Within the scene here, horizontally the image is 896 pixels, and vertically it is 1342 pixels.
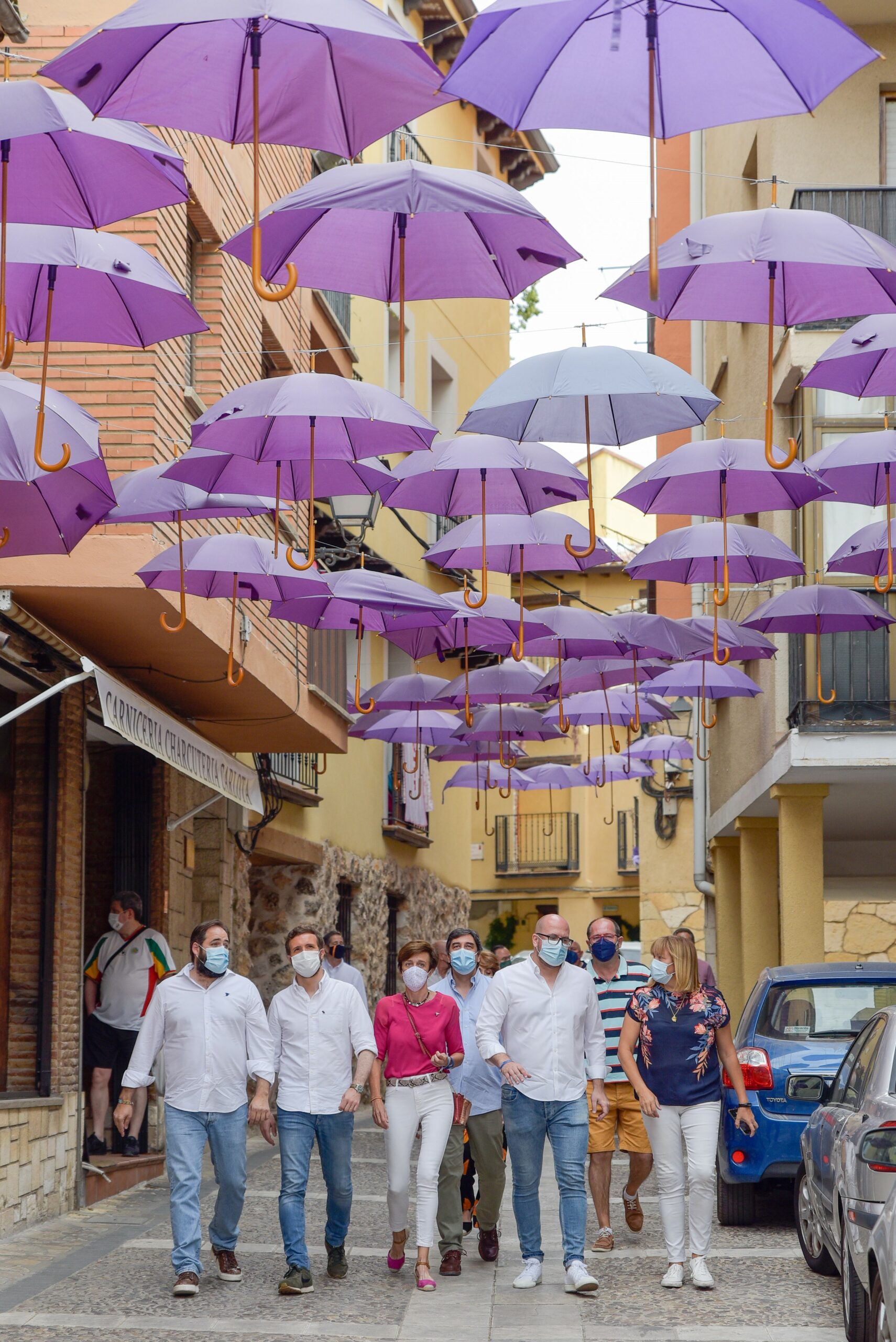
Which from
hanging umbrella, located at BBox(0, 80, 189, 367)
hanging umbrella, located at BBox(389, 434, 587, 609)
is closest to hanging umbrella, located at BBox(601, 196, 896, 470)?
hanging umbrella, located at BBox(389, 434, 587, 609)

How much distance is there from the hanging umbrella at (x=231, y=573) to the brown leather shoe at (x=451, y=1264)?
3990mm

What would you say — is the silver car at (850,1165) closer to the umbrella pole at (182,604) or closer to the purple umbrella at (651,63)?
the purple umbrella at (651,63)

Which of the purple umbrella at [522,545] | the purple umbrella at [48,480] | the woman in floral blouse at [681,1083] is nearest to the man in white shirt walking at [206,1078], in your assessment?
the woman in floral blouse at [681,1083]

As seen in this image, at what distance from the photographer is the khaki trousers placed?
982cm

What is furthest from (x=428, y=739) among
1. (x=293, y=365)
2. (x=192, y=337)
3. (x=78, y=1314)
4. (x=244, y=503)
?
(x=78, y=1314)

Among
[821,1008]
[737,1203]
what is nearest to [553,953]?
[821,1008]

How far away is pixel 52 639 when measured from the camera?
11.4m

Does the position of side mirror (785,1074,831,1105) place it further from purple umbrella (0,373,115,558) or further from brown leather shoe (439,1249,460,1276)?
purple umbrella (0,373,115,558)

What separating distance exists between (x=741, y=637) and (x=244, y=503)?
4.85 meters

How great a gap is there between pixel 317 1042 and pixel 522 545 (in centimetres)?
523

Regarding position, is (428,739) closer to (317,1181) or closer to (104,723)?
(317,1181)

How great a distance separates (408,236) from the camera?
9.03m

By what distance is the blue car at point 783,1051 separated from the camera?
10.6m

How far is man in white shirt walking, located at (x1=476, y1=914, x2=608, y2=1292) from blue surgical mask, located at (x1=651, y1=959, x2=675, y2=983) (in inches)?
13.2
